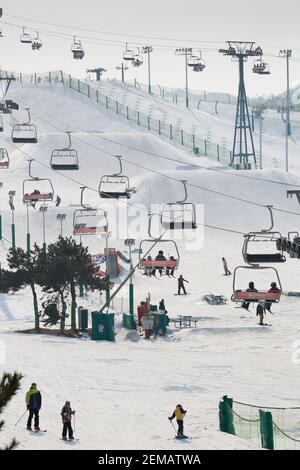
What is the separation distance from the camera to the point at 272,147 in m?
118

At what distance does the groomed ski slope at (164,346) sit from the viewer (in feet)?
101

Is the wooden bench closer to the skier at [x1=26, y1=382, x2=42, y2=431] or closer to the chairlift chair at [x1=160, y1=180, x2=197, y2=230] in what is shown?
the chairlift chair at [x1=160, y1=180, x2=197, y2=230]

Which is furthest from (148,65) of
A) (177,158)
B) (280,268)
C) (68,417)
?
(68,417)

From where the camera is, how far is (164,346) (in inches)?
1832

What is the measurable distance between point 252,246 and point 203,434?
4472 cm

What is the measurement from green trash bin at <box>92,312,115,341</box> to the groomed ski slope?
46 cm

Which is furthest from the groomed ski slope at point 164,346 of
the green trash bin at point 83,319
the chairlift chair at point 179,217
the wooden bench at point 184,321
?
the chairlift chair at point 179,217

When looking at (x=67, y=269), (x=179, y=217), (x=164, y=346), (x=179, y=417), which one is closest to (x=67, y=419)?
(x=179, y=417)

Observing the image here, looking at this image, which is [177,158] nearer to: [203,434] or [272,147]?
[272,147]

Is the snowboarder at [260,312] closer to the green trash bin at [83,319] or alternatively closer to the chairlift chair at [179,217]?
the chairlift chair at [179,217]

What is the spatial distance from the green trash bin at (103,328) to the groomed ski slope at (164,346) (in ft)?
1.51

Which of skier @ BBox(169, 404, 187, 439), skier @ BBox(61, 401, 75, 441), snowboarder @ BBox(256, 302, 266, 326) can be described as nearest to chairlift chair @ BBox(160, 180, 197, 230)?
snowboarder @ BBox(256, 302, 266, 326)

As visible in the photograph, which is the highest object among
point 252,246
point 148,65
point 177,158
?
point 148,65

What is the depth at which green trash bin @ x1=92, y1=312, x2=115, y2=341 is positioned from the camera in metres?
47.4
